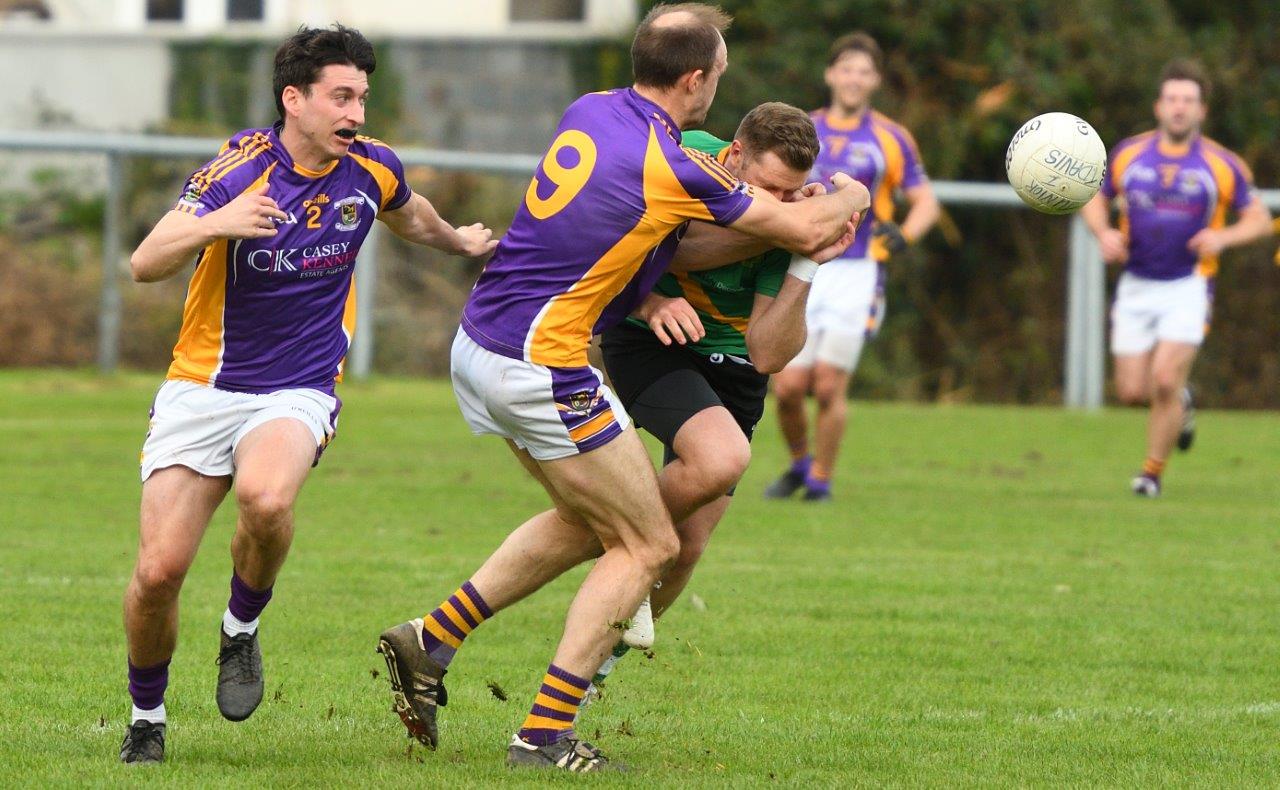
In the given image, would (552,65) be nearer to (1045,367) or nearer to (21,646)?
(1045,367)

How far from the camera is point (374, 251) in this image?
738 inches

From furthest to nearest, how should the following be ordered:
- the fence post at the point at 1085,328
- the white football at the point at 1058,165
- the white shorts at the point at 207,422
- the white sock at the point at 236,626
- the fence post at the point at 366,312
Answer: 1. the fence post at the point at 1085,328
2. the fence post at the point at 366,312
3. the white football at the point at 1058,165
4. the white sock at the point at 236,626
5. the white shorts at the point at 207,422

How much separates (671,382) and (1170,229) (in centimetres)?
698

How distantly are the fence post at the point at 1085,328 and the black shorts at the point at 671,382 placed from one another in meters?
13.2

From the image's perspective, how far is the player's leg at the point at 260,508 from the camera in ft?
16.8

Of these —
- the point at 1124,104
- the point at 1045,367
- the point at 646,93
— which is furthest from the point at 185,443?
the point at 1124,104

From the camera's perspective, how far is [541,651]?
6836 mm

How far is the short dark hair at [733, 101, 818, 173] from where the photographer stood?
17.9ft

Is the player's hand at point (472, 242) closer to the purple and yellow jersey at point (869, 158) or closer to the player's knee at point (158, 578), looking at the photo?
the player's knee at point (158, 578)

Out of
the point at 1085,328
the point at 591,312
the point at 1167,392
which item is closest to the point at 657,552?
the point at 591,312

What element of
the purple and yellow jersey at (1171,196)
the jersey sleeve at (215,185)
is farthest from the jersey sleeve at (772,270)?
the purple and yellow jersey at (1171,196)

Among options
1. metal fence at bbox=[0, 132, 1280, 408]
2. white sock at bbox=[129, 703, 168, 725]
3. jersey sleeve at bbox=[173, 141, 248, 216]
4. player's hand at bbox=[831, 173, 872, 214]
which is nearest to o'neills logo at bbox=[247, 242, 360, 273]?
jersey sleeve at bbox=[173, 141, 248, 216]

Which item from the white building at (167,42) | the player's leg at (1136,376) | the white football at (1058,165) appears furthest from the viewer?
the white building at (167,42)

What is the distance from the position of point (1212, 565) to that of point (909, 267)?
470 inches
